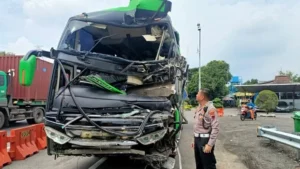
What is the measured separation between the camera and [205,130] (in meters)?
5.19

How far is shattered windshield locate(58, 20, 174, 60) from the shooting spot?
5.84 metres

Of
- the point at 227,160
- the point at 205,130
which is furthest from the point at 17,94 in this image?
the point at 205,130

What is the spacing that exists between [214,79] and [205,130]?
49942 mm

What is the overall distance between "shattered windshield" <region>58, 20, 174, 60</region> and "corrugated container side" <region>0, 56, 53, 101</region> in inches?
380

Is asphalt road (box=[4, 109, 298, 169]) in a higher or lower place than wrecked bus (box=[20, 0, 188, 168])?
lower

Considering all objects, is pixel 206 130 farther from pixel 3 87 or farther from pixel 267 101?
pixel 267 101

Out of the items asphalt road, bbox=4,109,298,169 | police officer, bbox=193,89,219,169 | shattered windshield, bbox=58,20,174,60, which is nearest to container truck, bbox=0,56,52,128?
asphalt road, bbox=4,109,298,169

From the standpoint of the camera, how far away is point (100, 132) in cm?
455

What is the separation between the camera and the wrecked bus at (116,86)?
4.62 meters

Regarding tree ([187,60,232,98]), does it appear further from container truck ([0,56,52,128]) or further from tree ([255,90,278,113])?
container truck ([0,56,52,128])

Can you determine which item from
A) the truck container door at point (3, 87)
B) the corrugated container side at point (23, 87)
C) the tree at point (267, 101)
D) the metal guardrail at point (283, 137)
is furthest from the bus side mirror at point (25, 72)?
the tree at point (267, 101)

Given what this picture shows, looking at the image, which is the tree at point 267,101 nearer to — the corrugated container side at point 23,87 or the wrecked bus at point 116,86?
the corrugated container side at point 23,87

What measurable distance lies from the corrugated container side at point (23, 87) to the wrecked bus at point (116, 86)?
998cm

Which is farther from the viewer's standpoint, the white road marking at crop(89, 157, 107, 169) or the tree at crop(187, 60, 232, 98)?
the tree at crop(187, 60, 232, 98)
